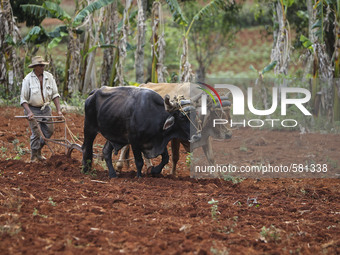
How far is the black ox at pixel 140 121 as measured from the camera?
25.8ft

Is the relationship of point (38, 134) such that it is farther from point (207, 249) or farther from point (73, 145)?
point (207, 249)

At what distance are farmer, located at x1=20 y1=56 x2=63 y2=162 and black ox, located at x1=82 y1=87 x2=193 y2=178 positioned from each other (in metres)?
1.19

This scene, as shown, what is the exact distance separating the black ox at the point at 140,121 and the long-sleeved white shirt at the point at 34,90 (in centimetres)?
119

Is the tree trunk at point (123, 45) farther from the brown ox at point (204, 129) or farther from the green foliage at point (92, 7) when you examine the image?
the brown ox at point (204, 129)

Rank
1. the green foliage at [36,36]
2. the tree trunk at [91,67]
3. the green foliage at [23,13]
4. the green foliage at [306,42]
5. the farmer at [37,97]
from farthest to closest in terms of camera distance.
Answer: the green foliage at [23,13] → the tree trunk at [91,67] → the green foliage at [36,36] → the green foliage at [306,42] → the farmer at [37,97]

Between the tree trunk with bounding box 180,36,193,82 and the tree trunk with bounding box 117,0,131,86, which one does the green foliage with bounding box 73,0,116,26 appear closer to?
the tree trunk with bounding box 117,0,131,86

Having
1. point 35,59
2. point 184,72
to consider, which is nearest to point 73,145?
point 35,59

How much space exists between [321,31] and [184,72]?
3.62 metres

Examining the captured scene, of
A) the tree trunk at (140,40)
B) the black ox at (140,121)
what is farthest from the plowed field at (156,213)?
the tree trunk at (140,40)

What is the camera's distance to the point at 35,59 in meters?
9.03

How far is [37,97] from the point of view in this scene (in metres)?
9.06

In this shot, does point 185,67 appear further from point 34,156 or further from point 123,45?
point 34,156

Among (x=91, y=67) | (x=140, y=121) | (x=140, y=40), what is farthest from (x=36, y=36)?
(x=140, y=121)

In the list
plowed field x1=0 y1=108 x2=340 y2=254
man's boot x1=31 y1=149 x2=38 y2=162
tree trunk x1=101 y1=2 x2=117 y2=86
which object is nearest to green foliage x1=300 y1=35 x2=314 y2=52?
plowed field x1=0 y1=108 x2=340 y2=254
